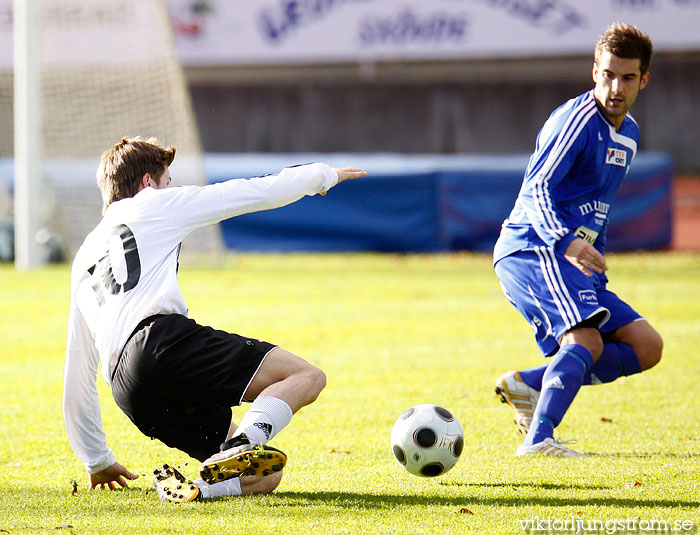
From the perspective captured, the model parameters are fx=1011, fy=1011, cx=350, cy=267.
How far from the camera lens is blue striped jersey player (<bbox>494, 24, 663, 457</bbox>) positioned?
182 inches

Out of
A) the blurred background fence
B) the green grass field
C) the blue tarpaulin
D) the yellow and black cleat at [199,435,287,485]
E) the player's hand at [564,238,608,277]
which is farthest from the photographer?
the blue tarpaulin

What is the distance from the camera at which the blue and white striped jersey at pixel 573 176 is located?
4664mm

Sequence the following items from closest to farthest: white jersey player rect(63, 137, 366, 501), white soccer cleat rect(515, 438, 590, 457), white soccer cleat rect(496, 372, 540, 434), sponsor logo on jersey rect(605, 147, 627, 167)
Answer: white jersey player rect(63, 137, 366, 501) < white soccer cleat rect(515, 438, 590, 457) < sponsor logo on jersey rect(605, 147, 627, 167) < white soccer cleat rect(496, 372, 540, 434)

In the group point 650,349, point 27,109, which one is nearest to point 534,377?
point 650,349

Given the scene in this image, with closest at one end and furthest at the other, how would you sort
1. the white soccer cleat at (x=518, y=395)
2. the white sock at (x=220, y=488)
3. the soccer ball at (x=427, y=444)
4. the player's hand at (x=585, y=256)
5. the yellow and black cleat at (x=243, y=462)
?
1. the yellow and black cleat at (x=243, y=462)
2. the white sock at (x=220, y=488)
3. the soccer ball at (x=427, y=444)
4. the player's hand at (x=585, y=256)
5. the white soccer cleat at (x=518, y=395)

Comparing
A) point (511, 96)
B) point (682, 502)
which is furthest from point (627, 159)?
point (511, 96)

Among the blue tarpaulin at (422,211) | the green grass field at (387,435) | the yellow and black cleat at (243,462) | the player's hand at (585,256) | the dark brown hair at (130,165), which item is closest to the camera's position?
the yellow and black cleat at (243,462)

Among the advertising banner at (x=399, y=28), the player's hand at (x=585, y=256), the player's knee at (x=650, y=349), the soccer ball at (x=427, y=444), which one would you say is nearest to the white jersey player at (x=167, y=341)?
the soccer ball at (x=427, y=444)

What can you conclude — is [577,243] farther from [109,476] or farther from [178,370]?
[109,476]

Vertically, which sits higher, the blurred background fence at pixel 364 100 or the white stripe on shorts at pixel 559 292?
the white stripe on shorts at pixel 559 292

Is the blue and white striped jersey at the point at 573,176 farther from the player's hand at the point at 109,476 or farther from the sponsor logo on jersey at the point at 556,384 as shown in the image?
the player's hand at the point at 109,476

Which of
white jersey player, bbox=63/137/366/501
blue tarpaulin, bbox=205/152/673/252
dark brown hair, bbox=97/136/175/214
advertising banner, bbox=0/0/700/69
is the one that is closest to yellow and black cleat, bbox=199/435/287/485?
white jersey player, bbox=63/137/366/501

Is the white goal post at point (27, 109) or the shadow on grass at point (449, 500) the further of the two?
the white goal post at point (27, 109)

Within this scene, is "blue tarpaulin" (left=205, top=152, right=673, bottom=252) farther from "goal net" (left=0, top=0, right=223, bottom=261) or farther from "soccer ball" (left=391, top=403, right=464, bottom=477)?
"soccer ball" (left=391, top=403, right=464, bottom=477)
